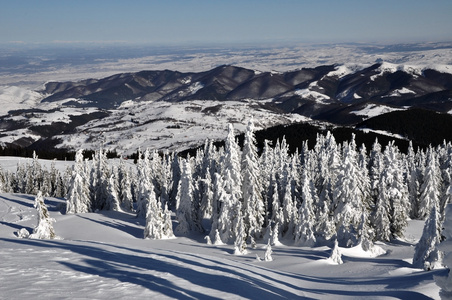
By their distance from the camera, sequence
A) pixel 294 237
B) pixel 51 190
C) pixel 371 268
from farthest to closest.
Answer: pixel 51 190, pixel 294 237, pixel 371 268

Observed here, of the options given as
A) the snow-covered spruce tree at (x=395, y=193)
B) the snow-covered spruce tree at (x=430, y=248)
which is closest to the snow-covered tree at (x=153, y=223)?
the snow-covered spruce tree at (x=430, y=248)

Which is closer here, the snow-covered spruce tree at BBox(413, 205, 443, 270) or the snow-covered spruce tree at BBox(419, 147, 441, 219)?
the snow-covered spruce tree at BBox(413, 205, 443, 270)

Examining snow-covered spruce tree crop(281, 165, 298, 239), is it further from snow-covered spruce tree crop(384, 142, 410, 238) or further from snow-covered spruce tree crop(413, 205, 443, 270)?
snow-covered spruce tree crop(413, 205, 443, 270)

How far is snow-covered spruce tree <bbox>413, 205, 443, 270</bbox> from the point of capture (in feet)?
88.9

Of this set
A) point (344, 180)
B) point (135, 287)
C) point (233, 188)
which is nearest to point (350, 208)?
point (344, 180)

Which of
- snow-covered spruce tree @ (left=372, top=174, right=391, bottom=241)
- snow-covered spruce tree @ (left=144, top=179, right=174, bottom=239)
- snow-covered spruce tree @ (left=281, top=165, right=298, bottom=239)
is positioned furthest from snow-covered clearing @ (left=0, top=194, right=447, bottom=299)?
snow-covered spruce tree @ (left=144, top=179, right=174, bottom=239)

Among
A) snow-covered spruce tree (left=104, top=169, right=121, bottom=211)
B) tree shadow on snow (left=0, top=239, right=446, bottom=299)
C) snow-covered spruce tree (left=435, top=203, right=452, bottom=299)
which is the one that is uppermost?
snow-covered spruce tree (left=435, top=203, right=452, bottom=299)

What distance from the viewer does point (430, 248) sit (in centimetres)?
2777

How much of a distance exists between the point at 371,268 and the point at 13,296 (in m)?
22.4

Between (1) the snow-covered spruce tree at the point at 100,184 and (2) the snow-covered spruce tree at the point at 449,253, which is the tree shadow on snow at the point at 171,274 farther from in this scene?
(1) the snow-covered spruce tree at the point at 100,184

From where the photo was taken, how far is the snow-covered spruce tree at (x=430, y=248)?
88.9 ft

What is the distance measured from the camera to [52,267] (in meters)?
17.8

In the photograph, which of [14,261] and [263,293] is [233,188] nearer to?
[263,293]

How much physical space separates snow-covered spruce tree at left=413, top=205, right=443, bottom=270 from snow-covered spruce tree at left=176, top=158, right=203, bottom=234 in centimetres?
2524
